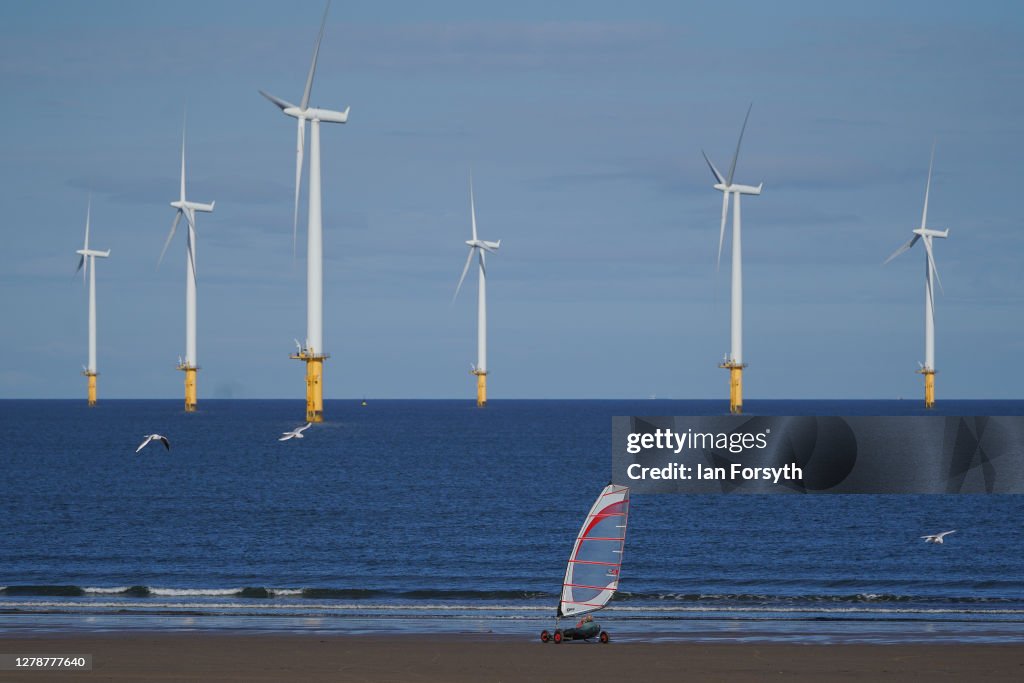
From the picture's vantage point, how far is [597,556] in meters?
37.6

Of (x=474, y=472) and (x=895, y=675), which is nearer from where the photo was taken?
(x=895, y=675)

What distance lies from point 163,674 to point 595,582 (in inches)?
492

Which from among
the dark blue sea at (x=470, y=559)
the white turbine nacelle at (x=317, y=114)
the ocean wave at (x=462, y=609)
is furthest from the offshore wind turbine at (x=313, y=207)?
the ocean wave at (x=462, y=609)

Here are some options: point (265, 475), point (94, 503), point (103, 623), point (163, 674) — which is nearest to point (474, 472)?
point (265, 475)

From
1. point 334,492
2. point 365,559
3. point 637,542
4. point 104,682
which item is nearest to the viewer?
point 104,682

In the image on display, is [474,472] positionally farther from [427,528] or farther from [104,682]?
[104,682]

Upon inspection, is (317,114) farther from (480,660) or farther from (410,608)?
(480,660)

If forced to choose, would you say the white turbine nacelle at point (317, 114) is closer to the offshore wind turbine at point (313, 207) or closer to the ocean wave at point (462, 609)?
the offshore wind turbine at point (313, 207)

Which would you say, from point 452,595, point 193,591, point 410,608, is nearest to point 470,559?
point 452,595

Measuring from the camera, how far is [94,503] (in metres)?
102

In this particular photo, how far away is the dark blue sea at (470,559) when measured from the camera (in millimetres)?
47281

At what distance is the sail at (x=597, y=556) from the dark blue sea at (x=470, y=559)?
188 inches

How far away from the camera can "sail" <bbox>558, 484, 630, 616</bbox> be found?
3716cm

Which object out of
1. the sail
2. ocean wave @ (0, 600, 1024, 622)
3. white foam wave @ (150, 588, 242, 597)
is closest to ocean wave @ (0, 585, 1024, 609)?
white foam wave @ (150, 588, 242, 597)
